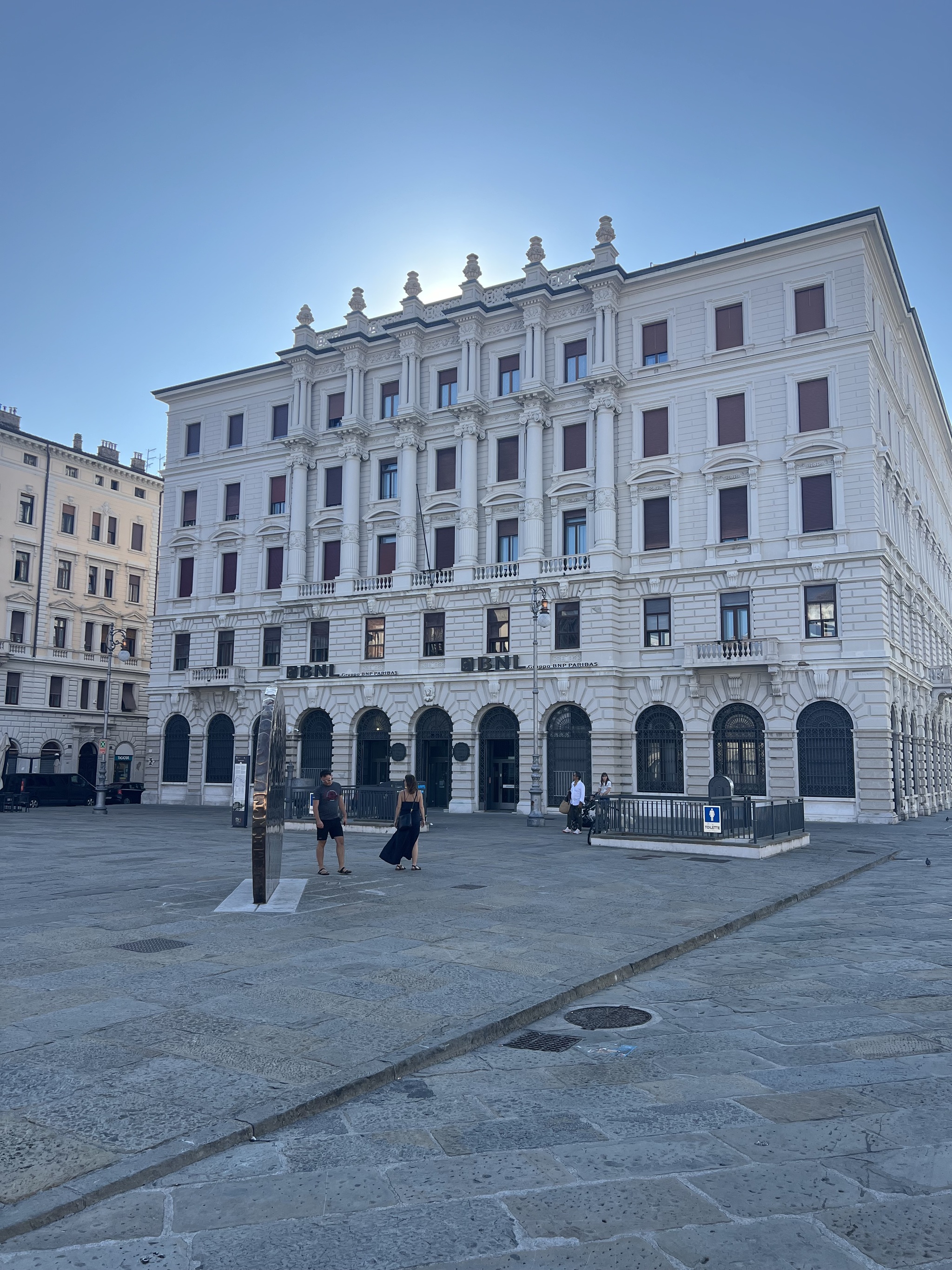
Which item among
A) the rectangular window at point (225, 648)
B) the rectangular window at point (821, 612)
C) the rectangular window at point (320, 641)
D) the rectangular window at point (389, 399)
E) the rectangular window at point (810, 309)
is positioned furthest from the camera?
the rectangular window at point (225, 648)

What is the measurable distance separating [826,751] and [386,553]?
66.5ft

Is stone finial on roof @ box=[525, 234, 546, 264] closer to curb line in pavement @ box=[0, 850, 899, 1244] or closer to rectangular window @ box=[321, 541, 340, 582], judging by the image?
rectangular window @ box=[321, 541, 340, 582]

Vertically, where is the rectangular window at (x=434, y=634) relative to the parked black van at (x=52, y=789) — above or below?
above

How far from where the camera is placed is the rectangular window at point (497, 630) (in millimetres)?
37875

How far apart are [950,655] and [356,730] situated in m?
31.5

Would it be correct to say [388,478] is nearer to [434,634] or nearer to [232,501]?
[434,634]

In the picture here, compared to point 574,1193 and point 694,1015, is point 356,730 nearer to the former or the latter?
point 694,1015

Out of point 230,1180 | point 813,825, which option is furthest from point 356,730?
point 230,1180

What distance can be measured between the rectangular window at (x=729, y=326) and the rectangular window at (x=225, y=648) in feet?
83.1

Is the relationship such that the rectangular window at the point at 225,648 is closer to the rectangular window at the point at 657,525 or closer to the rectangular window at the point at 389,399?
the rectangular window at the point at 389,399

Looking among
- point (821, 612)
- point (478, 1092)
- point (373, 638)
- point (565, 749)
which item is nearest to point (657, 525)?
point (821, 612)

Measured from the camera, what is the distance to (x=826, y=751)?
1254 inches

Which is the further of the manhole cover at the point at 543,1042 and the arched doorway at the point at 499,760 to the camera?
the arched doorway at the point at 499,760

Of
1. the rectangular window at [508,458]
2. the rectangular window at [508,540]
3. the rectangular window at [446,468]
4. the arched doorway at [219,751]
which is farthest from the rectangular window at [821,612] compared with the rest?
the arched doorway at [219,751]
